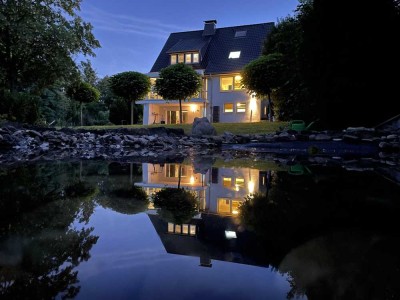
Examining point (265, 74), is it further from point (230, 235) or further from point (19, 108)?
point (230, 235)

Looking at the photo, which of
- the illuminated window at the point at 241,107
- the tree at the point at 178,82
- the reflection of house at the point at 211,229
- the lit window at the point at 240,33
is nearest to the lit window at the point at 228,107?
the illuminated window at the point at 241,107

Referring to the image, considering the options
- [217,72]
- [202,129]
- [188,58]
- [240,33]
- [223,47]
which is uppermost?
[240,33]

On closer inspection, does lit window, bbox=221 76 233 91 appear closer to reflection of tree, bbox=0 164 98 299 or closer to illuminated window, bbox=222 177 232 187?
illuminated window, bbox=222 177 232 187

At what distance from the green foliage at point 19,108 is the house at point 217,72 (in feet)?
44.2

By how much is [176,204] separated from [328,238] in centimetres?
94

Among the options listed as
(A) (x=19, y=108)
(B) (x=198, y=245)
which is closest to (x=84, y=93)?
(A) (x=19, y=108)

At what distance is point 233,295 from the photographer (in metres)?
0.76

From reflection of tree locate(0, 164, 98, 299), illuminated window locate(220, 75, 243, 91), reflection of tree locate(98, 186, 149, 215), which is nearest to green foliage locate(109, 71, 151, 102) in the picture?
illuminated window locate(220, 75, 243, 91)

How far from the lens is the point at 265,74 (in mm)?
17234

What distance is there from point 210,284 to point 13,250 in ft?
2.14

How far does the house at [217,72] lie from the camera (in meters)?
24.1

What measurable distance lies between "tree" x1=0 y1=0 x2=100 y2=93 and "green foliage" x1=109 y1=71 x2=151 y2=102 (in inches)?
179

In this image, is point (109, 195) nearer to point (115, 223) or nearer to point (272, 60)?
point (115, 223)

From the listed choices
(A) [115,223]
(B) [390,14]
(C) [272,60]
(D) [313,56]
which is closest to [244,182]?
(A) [115,223]
